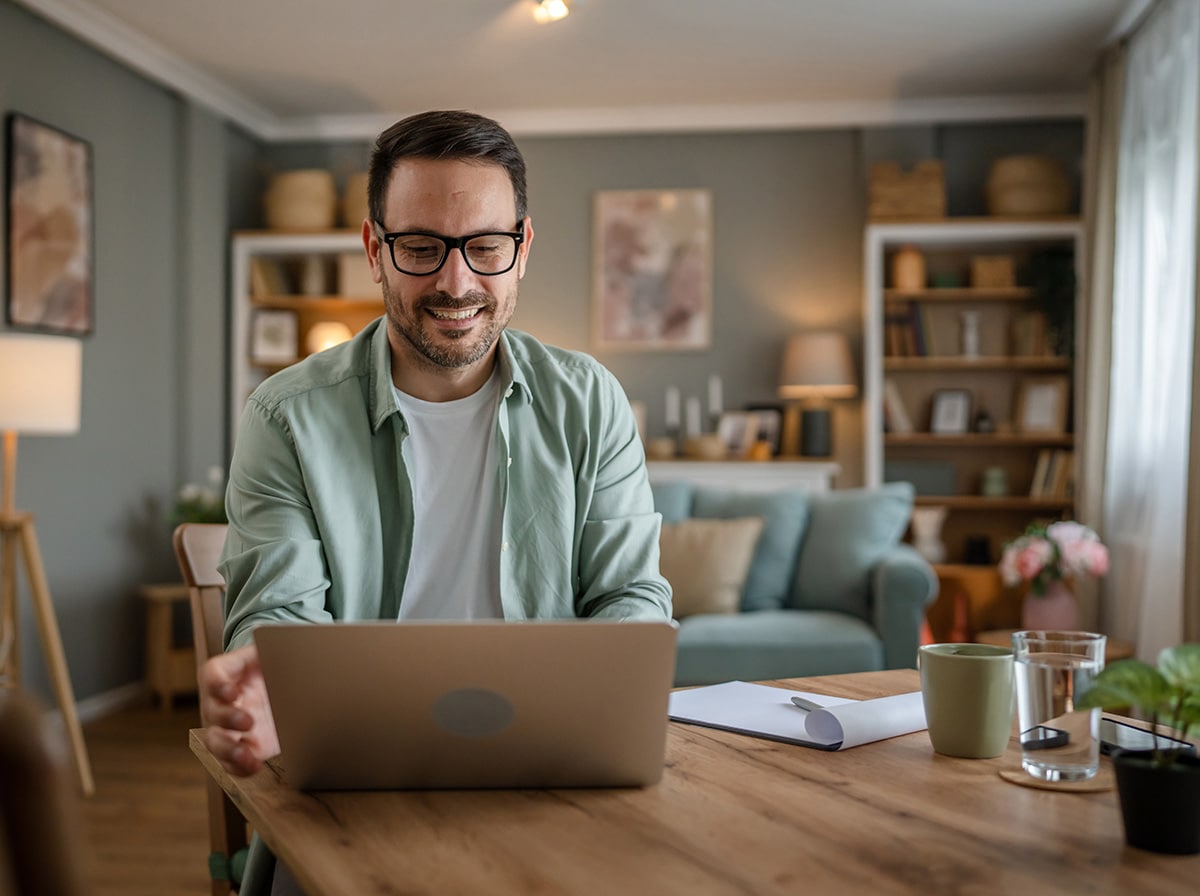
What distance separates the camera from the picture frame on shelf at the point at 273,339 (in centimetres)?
580

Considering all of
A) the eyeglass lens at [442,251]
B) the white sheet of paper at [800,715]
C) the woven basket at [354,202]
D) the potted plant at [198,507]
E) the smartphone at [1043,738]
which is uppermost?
the woven basket at [354,202]

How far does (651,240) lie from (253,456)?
4.67m

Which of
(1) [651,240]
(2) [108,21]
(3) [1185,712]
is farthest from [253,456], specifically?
(1) [651,240]

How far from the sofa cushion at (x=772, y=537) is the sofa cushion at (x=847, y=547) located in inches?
1.7

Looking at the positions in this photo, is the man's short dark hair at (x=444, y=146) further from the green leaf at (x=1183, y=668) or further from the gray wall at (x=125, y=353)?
the gray wall at (x=125, y=353)

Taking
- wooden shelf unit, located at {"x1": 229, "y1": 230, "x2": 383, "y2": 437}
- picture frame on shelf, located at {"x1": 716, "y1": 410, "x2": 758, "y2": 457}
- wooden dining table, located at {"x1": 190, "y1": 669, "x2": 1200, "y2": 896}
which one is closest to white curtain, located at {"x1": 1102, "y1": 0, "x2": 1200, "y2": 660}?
picture frame on shelf, located at {"x1": 716, "y1": 410, "x2": 758, "y2": 457}

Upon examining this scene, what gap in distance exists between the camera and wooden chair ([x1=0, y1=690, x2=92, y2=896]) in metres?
0.43

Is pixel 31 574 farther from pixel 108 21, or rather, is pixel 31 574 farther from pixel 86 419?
pixel 108 21

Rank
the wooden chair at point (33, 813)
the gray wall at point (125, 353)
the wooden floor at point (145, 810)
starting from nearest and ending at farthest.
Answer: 1. the wooden chair at point (33, 813)
2. the wooden floor at point (145, 810)
3. the gray wall at point (125, 353)

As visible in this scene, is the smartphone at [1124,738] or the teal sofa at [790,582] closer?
the smartphone at [1124,738]

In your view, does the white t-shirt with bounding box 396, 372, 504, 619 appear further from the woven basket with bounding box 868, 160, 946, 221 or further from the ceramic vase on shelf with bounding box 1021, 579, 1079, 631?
the woven basket with bounding box 868, 160, 946, 221

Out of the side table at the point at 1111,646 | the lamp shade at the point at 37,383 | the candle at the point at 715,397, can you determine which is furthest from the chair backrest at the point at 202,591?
the candle at the point at 715,397

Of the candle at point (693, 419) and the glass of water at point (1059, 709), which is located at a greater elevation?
the candle at point (693, 419)

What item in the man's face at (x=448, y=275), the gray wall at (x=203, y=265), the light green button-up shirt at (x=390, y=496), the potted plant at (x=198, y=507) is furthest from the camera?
the potted plant at (x=198, y=507)
